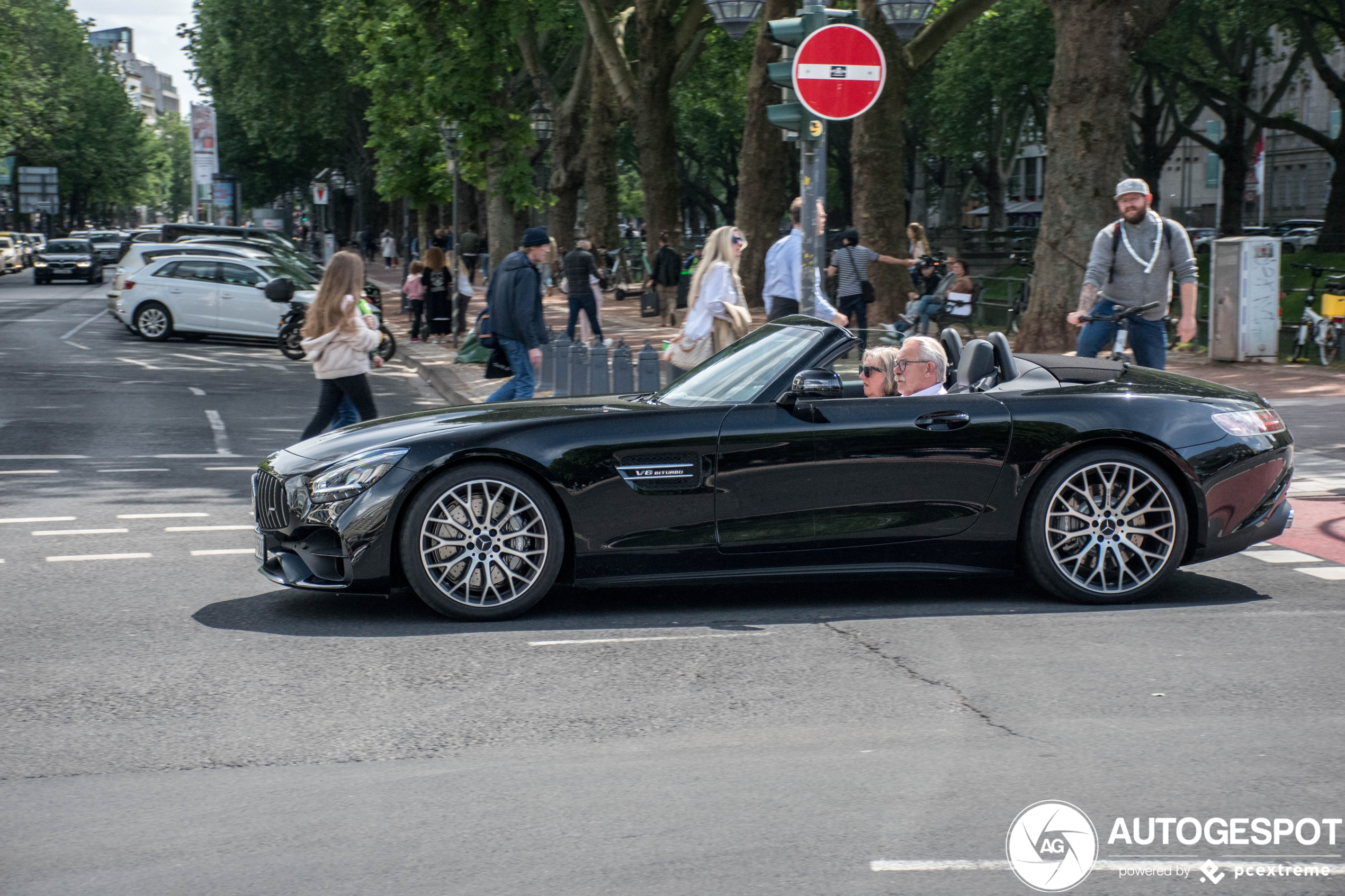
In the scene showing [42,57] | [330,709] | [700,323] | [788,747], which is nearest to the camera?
[788,747]

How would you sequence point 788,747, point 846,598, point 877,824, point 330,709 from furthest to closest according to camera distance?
A: point 846,598
point 330,709
point 788,747
point 877,824

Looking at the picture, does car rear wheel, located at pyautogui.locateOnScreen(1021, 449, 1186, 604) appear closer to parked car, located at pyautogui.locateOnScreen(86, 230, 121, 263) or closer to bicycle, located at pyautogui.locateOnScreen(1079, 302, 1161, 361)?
bicycle, located at pyautogui.locateOnScreen(1079, 302, 1161, 361)

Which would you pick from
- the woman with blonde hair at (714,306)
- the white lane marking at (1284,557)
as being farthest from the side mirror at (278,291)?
the white lane marking at (1284,557)

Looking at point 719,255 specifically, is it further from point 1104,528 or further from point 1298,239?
point 1298,239

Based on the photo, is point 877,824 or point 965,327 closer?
point 877,824

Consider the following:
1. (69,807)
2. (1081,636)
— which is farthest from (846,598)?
(69,807)

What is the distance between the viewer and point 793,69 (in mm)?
10219

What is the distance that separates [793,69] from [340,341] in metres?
3.36

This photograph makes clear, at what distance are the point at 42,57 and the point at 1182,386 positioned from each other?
82.1 m

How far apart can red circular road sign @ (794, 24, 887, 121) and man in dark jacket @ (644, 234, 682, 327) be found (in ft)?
63.1

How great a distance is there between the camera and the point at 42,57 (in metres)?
79.4

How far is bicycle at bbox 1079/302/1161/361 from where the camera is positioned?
392 inches

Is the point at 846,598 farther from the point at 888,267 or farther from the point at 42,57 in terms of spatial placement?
the point at 42,57

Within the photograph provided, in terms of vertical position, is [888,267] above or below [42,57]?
below
